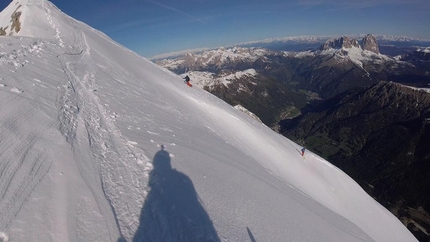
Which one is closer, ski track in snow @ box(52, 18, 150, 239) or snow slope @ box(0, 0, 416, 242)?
snow slope @ box(0, 0, 416, 242)

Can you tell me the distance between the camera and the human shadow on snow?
722cm

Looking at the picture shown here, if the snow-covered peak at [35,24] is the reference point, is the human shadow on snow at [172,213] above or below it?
below

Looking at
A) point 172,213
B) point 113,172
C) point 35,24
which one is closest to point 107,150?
point 113,172

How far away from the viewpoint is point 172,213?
321 inches

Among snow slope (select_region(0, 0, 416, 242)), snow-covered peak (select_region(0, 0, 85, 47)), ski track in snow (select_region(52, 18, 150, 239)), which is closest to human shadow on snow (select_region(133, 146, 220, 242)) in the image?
snow slope (select_region(0, 0, 416, 242))

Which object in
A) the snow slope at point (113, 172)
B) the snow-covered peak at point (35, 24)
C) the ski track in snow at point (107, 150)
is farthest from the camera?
the snow-covered peak at point (35, 24)

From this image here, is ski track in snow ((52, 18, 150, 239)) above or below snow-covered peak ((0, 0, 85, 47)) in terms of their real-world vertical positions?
below

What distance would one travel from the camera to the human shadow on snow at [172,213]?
7.22 metres

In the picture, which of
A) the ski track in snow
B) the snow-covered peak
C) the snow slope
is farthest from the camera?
the snow-covered peak

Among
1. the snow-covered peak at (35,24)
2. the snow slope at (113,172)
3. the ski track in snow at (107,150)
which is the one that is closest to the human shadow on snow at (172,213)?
the snow slope at (113,172)

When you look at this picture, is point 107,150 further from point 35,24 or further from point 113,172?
point 35,24

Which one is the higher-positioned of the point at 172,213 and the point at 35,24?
the point at 35,24

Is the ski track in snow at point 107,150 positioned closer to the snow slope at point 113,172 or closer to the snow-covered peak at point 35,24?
the snow slope at point 113,172

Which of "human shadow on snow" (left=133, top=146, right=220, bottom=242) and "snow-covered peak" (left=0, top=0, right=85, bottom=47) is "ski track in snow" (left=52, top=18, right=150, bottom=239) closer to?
"human shadow on snow" (left=133, top=146, right=220, bottom=242)
